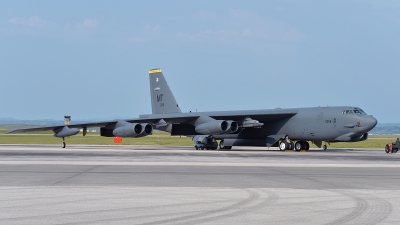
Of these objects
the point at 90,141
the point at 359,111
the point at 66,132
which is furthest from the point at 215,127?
the point at 90,141

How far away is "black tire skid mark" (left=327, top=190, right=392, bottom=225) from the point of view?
28.4 ft

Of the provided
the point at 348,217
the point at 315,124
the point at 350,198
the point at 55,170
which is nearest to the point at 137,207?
the point at 348,217

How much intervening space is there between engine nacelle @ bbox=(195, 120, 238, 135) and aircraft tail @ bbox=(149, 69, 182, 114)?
316 inches

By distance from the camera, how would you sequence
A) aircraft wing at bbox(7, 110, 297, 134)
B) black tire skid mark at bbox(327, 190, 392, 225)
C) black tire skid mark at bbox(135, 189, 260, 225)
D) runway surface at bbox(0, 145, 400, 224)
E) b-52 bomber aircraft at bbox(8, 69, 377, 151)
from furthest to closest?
aircraft wing at bbox(7, 110, 297, 134), b-52 bomber aircraft at bbox(8, 69, 377, 151), runway surface at bbox(0, 145, 400, 224), black tire skid mark at bbox(327, 190, 392, 225), black tire skid mark at bbox(135, 189, 260, 225)

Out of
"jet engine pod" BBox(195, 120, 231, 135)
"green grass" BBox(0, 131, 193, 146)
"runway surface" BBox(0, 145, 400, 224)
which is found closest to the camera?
"runway surface" BBox(0, 145, 400, 224)

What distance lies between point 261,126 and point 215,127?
4.65m

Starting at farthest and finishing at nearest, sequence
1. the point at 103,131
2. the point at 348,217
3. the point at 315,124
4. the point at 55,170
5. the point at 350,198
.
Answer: the point at 103,131, the point at 315,124, the point at 55,170, the point at 350,198, the point at 348,217

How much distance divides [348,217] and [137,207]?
12.0ft

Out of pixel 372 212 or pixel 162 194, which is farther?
pixel 162 194

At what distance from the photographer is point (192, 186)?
545 inches

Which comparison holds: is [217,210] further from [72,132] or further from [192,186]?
[72,132]

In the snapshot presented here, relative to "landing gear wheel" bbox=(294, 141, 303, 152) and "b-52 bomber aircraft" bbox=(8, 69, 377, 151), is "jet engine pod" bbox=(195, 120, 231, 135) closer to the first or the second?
"b-52 bomber aircraft" bbox=(8, 69, 377, 151)

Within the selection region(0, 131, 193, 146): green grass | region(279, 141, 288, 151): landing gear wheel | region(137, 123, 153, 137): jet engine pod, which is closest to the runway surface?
region(137, 123, 153, 137): jet engine pod

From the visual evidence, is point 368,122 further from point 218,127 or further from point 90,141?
point 90,141
